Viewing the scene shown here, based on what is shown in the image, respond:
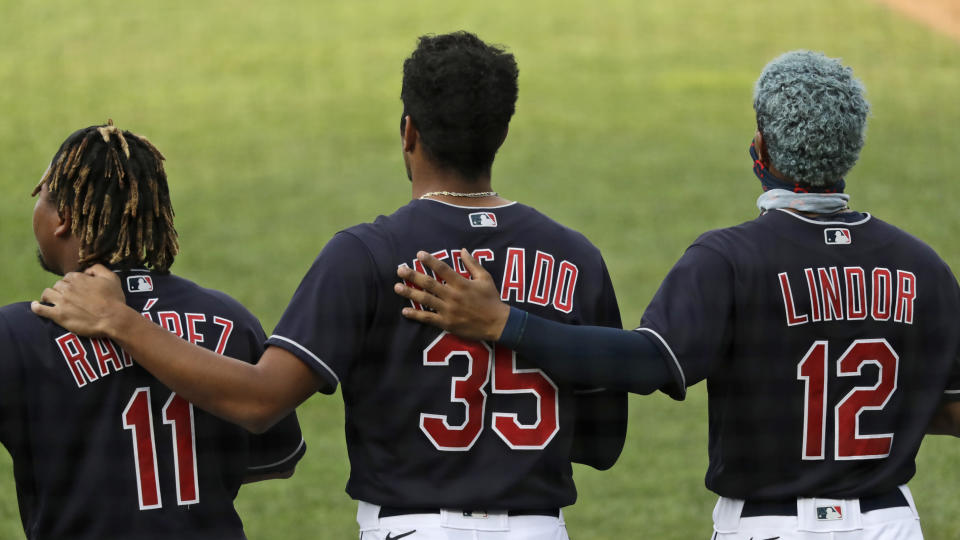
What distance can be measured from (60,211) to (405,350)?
82 cm

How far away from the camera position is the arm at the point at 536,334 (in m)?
2.46

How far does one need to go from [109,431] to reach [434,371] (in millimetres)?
684

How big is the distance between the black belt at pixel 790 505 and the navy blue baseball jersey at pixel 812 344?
0.11 feet

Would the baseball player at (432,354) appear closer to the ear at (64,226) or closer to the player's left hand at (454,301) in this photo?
the player's left hand at (454,301)

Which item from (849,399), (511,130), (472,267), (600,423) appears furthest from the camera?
(511,130)

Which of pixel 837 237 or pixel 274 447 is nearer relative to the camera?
pixel 837 237

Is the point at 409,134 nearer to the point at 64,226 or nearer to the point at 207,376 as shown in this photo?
the point at 207,376

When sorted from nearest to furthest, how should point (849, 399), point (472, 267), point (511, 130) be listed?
point (472, 267) < point (849, 399) < point (511, 130)

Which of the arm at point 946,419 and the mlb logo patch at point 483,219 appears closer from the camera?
the mlb logo patch at point 483,219

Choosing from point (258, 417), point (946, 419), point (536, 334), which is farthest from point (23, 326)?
point (946, 419)

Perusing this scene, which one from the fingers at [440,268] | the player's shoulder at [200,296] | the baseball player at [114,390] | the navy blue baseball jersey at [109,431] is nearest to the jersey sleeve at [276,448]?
the baseball player at [114,390]

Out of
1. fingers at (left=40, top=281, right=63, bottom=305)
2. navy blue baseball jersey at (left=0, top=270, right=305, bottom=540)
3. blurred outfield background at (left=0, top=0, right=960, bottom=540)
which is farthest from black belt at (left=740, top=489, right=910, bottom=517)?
blurred outfield background at (left=0, top=0, right=960, bottom=540)

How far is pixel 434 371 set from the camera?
251 cm

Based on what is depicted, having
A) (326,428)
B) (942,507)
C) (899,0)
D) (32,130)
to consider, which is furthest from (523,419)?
(899,0)
